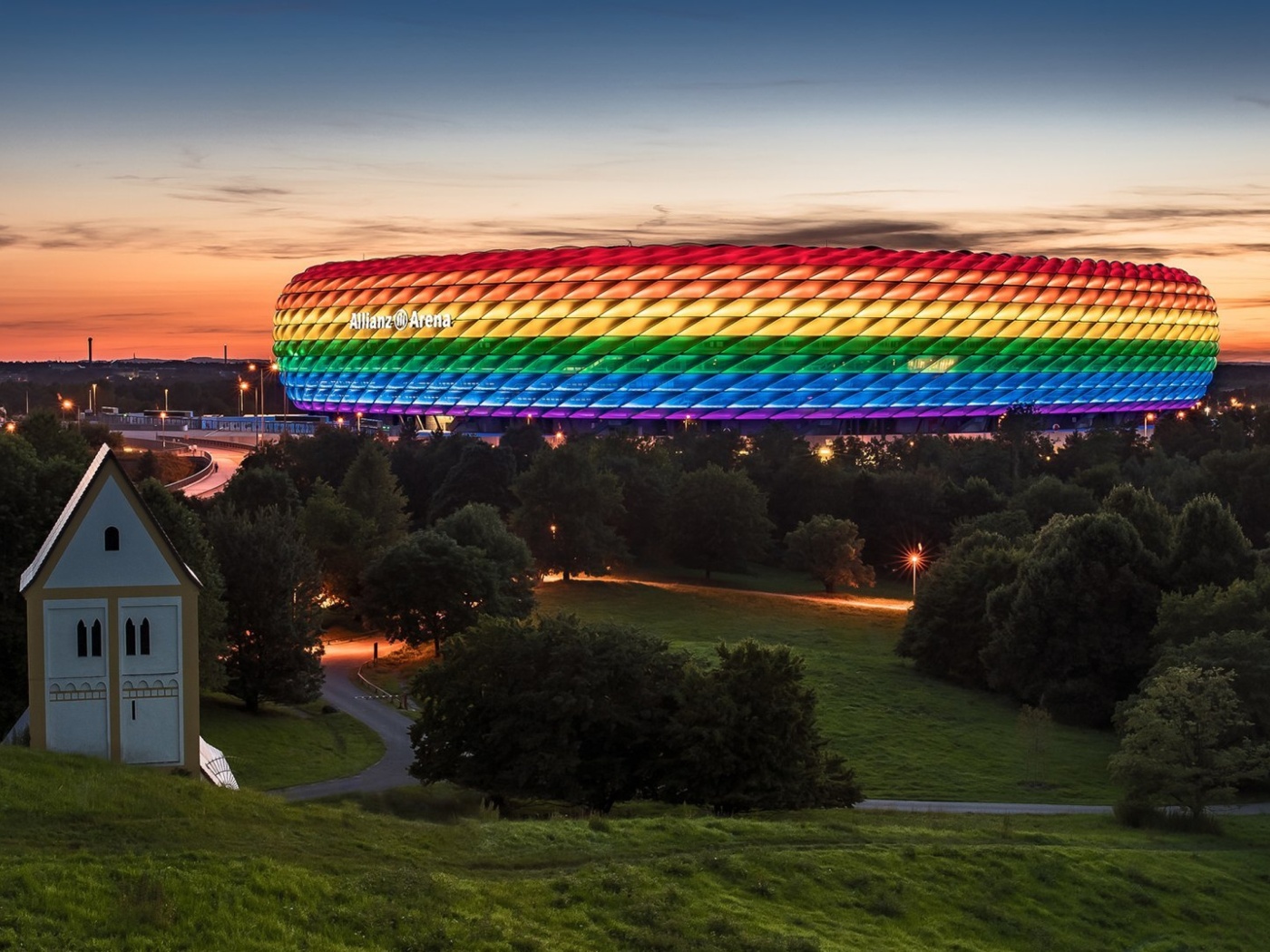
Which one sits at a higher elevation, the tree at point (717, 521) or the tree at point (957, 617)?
the tree at point (717, 521)

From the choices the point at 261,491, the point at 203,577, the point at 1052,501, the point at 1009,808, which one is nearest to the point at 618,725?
the point at 1009,808

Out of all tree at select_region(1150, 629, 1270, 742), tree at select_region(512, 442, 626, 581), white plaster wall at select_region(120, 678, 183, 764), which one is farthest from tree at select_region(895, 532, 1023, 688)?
white plaster wall at select_region(120, 678, 183, 764)

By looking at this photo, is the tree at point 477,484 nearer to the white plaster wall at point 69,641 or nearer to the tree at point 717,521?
the tree at point 717,521

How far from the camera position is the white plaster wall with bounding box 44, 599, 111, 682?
2795 centimetres

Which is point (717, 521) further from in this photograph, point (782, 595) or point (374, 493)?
point (374, 493)

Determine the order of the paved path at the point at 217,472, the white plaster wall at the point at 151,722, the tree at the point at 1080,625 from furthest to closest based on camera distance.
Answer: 1. the paved path at the point at 217,472
2. the tree at the point at 1080,625
3. the white plaster wall at the point at 151,722

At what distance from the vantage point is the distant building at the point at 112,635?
2788 centimetres

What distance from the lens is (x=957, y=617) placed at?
59812mm

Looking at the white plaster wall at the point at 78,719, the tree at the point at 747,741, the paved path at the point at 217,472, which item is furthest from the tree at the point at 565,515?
the white plaster wall at the point at 78,719

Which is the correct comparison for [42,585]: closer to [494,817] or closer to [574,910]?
[494,817]

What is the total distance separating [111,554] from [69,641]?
1.71 metres

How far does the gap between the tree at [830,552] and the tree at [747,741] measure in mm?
44964

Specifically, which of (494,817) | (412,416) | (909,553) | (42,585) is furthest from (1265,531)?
(412,416)

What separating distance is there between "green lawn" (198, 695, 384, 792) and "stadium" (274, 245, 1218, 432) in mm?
92451
